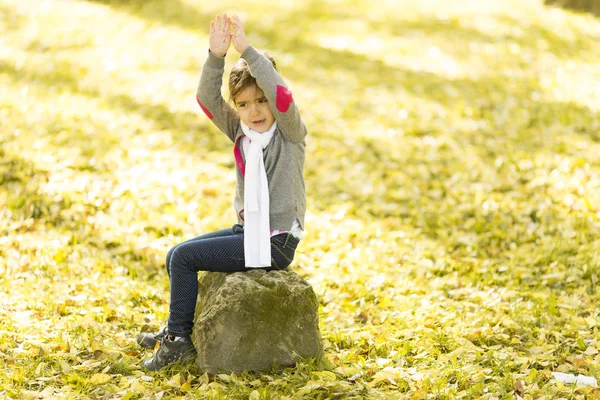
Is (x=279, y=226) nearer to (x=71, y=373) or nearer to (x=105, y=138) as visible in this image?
(x=71, y=373)

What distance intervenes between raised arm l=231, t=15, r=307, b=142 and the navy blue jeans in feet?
2.40

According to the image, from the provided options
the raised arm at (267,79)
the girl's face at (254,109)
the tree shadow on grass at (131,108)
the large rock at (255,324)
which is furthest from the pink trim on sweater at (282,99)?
the tree shadow on grass at (131,108)

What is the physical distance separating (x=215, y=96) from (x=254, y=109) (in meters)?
0.28

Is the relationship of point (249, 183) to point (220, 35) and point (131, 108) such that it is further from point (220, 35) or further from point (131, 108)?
point (131, 108)

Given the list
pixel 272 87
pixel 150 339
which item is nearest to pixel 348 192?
pixel 150 339

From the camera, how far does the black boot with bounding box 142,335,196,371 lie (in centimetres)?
393

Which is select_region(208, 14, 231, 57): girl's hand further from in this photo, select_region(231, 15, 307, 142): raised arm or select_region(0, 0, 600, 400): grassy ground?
select_region(0, 0, 600, 400): grassy ground

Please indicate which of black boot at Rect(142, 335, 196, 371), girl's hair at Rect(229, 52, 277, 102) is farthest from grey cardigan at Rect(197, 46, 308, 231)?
black boot at Rect(142, 335, 196, 371)

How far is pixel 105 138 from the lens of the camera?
7.85 meters

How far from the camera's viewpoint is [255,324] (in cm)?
382

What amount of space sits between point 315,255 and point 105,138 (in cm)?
334

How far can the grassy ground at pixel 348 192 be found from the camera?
411cm

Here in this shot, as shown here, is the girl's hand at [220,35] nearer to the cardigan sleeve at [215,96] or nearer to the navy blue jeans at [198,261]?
the cardigan sleeve at [215,96]

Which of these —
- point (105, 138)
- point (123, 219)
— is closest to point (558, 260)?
point (123, 219)
